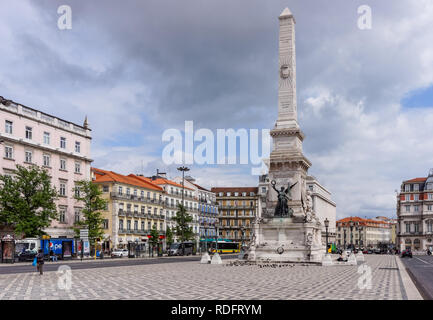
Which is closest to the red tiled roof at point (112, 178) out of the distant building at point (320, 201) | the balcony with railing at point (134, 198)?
the balcony with railing at point (134, 198)

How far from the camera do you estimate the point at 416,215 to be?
129 metres

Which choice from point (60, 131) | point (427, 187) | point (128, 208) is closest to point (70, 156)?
point (60, 131)

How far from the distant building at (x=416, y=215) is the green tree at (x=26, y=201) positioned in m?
104

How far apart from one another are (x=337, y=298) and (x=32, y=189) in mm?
42361

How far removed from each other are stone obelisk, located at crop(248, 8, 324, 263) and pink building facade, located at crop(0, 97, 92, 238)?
2871 centimetres

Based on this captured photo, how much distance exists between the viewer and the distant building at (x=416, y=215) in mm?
125688

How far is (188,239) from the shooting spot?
84.3 m

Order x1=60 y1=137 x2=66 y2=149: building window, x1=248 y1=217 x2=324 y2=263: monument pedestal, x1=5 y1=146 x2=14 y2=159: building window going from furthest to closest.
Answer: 1. x1=60 y1=137 x2=66 y2=149: building window
2. x1=5 y1=146 x2=14 y2=159: building window
3. x1=248 y1=217 x2=324 y2=263: monument pedestal

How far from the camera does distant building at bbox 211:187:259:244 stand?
411 ft

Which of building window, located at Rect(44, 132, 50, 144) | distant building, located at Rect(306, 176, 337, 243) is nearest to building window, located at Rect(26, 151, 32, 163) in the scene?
building window, located at Rect(44, 132, 50, 144)

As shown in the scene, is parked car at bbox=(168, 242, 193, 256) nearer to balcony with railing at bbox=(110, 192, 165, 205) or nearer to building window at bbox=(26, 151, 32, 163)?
balcony with railing at bbox=(110, 192, 165, 205)

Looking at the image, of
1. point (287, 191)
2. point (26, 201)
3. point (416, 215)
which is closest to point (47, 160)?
point (26, 201)

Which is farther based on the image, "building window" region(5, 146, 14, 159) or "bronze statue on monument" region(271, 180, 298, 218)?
"building window" region(5, 146, 14, 159)
